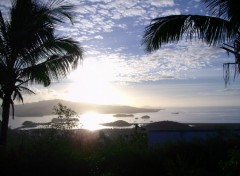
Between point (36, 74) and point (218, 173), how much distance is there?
23.9ft

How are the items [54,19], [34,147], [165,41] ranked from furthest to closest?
[54,19] < [34,147] < [165,41]

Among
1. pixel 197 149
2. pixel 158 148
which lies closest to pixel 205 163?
pixel 197 149

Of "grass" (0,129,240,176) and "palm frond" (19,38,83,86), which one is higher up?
"palm frond" (19,38,83,86)

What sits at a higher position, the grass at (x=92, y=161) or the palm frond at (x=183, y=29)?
the palm frond at (x=183, y=29)

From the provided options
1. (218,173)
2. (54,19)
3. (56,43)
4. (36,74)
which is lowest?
(218,173)

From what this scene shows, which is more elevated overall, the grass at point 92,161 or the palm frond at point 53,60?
the palm frond at point 53,60

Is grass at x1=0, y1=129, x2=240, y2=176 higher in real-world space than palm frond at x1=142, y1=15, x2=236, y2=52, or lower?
lower

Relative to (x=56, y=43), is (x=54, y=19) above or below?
above

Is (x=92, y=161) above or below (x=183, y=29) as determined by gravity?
below

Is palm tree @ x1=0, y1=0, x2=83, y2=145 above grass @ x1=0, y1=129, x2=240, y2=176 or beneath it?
above

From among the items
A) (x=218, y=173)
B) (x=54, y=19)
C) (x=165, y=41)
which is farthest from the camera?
(x=54, y=19)

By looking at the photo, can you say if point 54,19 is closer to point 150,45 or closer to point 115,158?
point 150,45

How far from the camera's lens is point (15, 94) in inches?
452

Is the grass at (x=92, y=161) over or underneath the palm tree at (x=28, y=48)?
underneath
